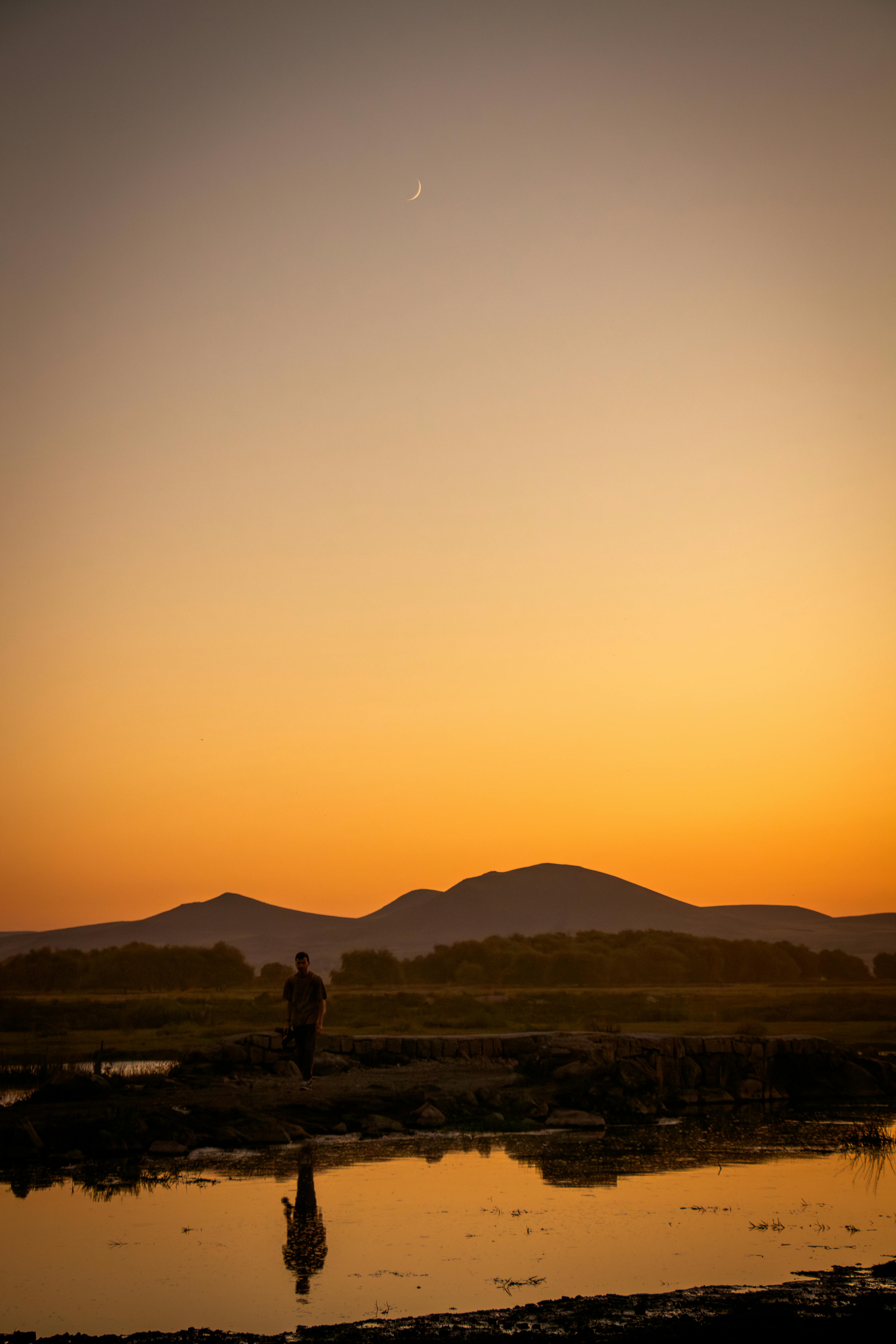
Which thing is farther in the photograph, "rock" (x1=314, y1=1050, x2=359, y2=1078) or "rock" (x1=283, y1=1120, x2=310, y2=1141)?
"rock" (x1=314, y1=1050, x2=359, y2=1078)

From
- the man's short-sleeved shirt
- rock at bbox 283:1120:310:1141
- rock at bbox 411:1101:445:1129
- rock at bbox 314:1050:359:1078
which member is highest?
the man's short-sleeved shirt

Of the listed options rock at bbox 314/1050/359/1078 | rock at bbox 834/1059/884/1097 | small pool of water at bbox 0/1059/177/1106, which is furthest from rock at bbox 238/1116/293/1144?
rock at bbox 834/1059/884/1097

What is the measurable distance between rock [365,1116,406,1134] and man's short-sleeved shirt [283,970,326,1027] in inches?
54.2

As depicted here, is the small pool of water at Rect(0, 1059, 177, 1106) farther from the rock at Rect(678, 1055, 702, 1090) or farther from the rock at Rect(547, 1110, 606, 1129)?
the rock at Rect(678, 1055, 702, 1090)

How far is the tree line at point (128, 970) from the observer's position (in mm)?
71000

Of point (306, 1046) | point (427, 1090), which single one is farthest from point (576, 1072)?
point (306, 1046)

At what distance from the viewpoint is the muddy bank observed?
11922mm

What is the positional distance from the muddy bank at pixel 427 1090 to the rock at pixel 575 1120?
2cm

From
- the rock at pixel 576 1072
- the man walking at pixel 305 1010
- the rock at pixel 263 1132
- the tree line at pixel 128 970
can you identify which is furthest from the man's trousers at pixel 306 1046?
the tree line at pixel 128 970

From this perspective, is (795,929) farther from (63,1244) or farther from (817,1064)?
(63,1244)

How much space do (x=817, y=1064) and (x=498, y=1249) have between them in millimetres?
11878

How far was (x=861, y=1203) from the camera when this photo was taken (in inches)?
361

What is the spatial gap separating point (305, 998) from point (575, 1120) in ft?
13.6

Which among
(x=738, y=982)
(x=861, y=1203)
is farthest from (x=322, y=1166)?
(x=738, y=982)
